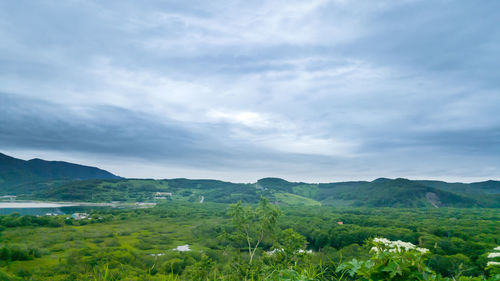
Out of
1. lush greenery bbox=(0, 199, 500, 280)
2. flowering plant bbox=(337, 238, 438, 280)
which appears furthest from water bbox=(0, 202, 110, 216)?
flowering plant bbox=(337, 238, 438, 280)

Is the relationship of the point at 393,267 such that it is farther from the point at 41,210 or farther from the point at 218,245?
the point at 41,210

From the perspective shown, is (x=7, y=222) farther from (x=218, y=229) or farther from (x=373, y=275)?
(x=373, y=275)

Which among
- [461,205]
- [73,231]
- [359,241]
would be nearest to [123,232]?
[73,231]

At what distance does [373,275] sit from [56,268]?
53399 millimetres

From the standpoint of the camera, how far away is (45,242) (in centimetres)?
6297

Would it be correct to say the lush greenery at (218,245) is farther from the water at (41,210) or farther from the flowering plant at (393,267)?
the water at (41,210)

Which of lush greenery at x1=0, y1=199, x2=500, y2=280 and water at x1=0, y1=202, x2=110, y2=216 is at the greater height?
lush greenery at x1=0, y1=199, x2=500, y2=280

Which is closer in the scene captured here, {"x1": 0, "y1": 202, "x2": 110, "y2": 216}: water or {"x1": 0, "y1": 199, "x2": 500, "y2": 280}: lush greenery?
{"x1": 0, "y1": 199, "x2": 500, "y2": 280}: lush greenery

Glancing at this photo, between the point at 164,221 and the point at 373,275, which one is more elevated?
the point at 373,275

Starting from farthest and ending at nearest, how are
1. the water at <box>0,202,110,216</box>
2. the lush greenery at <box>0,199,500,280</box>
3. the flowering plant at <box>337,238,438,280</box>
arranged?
the water at <box>0,202,110,216</box> → the lush greenery at <box>0,199,500,280</box> → the flowering plant at <box>337,238,438,280</box>

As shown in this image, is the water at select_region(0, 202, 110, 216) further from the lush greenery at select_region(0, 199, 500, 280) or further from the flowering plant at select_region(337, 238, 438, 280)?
the flowering plant at select_region(337, 238, 438, 280)

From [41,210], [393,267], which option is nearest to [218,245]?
[393,267]

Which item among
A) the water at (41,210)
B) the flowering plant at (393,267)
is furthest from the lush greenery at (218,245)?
the water at (41,210)

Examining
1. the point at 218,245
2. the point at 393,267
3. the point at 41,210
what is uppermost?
the point at 393,267
